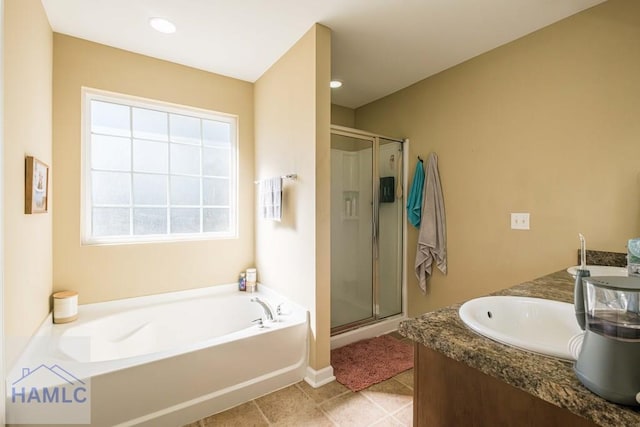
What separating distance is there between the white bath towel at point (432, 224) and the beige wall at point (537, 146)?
0.07 m

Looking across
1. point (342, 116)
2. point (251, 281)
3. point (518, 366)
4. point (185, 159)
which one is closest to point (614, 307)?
point (518, 366)

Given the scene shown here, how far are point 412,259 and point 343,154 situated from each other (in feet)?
4.22

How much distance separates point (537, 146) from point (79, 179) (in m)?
3.39

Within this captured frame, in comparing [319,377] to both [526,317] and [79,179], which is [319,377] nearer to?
[526,317]

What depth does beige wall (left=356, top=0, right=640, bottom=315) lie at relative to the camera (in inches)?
67.4

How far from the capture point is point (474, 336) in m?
0.82

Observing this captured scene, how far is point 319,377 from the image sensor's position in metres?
2.03

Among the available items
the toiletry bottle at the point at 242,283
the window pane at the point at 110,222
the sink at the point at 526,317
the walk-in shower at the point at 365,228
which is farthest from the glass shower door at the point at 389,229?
the window pane at the point at 110,222

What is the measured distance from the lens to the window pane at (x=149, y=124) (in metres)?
2.45

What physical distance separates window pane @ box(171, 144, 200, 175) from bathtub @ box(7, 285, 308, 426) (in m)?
1.11

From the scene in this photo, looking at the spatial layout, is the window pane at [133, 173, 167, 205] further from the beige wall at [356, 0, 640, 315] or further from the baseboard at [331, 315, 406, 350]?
the beige wall at [356, 0, 640, 315]

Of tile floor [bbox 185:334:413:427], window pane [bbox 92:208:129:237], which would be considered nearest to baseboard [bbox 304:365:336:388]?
tile floor [bbox 185:334:413:427]

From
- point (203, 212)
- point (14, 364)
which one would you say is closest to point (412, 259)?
point (203, 212)

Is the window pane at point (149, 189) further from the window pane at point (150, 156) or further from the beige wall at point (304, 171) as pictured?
the beige wall at point (304, 171)
